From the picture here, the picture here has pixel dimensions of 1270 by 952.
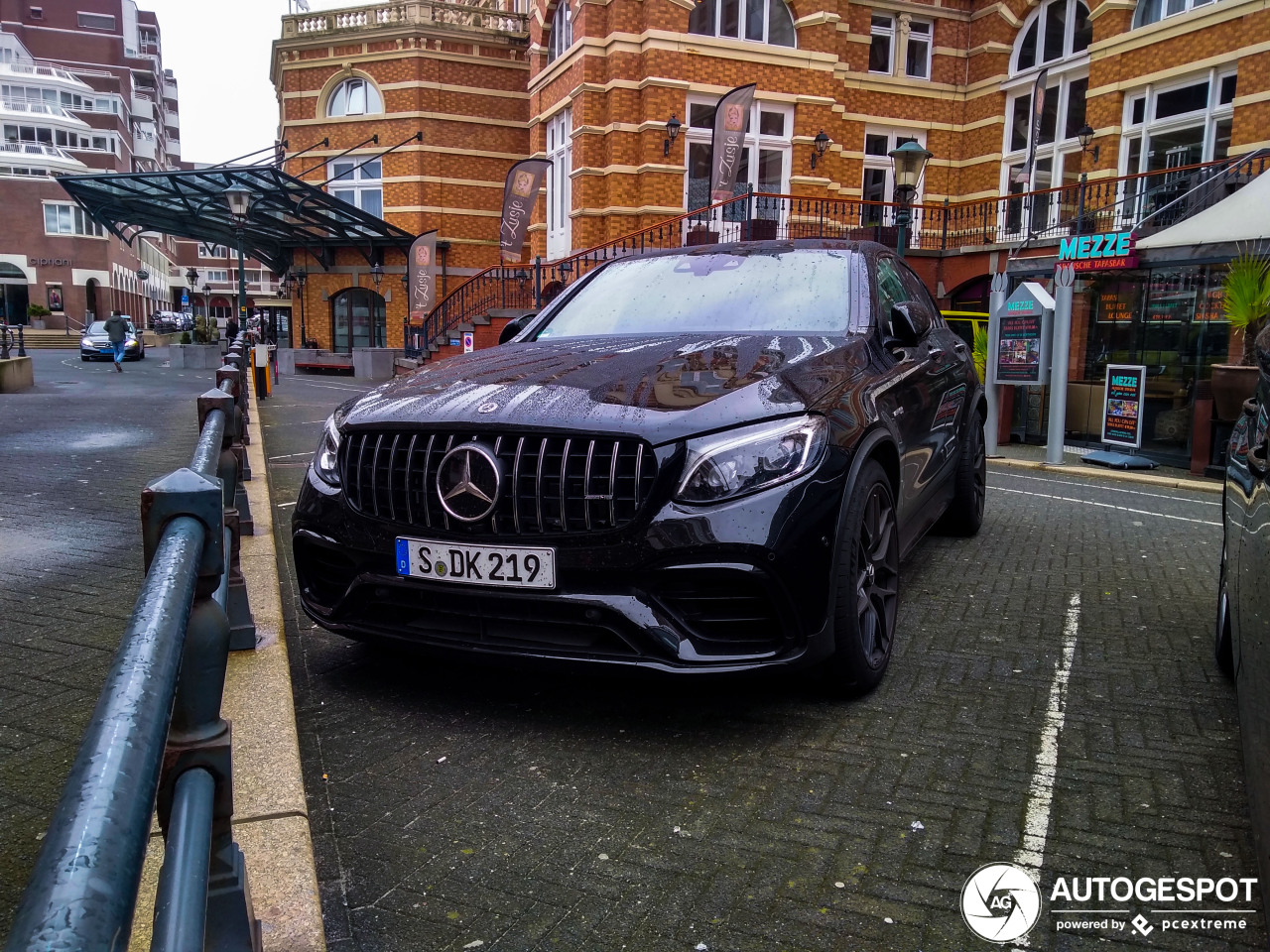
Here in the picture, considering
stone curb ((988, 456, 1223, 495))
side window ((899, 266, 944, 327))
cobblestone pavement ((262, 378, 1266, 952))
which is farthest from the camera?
stone curb ((988, 456, 1223, 495))

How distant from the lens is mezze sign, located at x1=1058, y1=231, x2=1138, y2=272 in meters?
10.8

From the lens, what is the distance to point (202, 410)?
4160 mm

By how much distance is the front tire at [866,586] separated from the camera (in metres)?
3.13

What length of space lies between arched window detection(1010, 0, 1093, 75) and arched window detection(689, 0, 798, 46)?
19.3 feet

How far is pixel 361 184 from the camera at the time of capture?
3045 centimetres

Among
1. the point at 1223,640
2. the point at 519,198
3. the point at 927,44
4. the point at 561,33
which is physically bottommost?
the point at 1223,640

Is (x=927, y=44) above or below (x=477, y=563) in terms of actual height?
above

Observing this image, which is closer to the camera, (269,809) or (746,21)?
(269,809)

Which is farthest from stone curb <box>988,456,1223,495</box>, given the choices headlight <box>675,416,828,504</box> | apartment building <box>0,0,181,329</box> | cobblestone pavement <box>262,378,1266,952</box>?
apartment building <box>0,0,181,329</box>

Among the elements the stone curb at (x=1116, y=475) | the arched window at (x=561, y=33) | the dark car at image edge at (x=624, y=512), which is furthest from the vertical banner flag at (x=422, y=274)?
the dark car at image edge at (x=624, y=512)

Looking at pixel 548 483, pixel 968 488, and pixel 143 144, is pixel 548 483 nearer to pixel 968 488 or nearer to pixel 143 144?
pixel 968 488

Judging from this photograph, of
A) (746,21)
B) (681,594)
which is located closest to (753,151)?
(746,21)

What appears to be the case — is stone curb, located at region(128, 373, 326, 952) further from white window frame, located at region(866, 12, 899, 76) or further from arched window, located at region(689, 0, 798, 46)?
white window frame, located at region(866, 12, 899, 76)

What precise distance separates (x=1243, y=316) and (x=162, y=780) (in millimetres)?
10825
